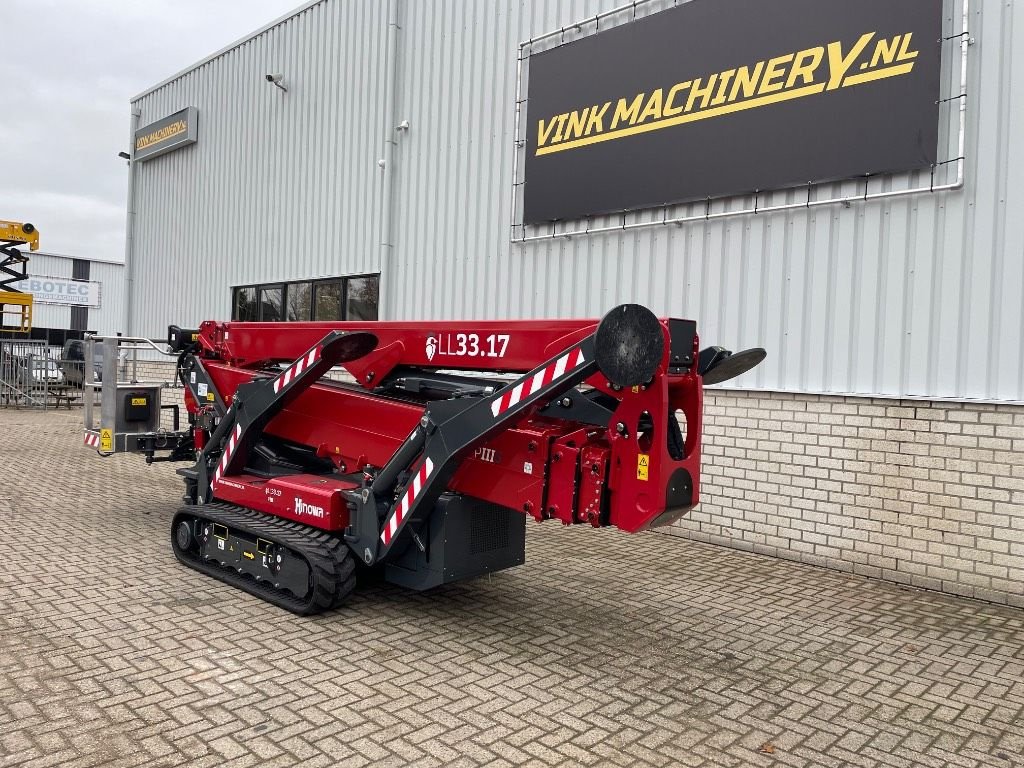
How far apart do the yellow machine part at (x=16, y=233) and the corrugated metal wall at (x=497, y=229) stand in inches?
313

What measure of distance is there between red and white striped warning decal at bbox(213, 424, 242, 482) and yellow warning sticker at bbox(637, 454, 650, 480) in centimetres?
323

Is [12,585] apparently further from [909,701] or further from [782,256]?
[782,256]

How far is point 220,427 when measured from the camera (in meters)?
6.33

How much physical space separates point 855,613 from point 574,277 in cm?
432

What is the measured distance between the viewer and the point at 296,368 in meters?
5.64

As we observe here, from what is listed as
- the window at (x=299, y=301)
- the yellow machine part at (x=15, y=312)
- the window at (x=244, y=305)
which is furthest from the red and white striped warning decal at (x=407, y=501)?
the yellow machine part at (x=15, y=312)

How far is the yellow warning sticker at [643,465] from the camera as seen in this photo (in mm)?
4117

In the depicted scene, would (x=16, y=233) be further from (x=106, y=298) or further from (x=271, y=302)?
(x=106, y=298)

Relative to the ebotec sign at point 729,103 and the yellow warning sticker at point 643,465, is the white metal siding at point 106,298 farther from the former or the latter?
the yellow warning sticker at point 643,465

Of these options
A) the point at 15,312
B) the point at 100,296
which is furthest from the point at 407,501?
the point at 100,296

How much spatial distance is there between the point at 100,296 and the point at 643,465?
1689 inches

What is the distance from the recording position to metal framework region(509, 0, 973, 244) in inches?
241

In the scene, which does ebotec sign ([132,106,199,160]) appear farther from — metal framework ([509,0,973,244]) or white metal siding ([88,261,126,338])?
white metal siding ([88,261,126,338])

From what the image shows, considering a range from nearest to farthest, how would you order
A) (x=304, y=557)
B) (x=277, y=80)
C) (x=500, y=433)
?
(x=500, y=433) < (x=304, y=557) < (x=277, y=80)
